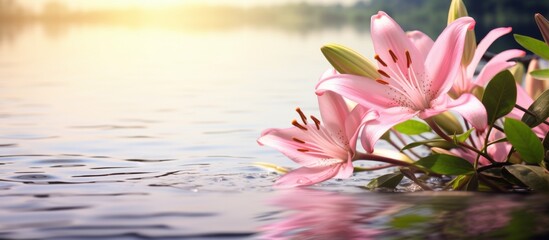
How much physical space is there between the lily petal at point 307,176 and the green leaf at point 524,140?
1.05ft

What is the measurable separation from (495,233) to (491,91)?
369 mm

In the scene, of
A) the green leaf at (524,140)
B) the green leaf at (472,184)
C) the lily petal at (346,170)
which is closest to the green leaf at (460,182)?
the green leaf at (472,184)

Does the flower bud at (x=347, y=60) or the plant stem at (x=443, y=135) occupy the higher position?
the flower bud at (x=347, y=60)

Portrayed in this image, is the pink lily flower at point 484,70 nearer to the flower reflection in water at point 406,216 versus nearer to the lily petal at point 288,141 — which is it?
the flower reflection in water at point 406,216

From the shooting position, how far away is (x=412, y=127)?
223 centimetres

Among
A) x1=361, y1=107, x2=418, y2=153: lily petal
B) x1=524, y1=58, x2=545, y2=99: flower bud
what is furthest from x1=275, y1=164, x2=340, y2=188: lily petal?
x1=524, y1=58, x2=545, y2=99: flower bud

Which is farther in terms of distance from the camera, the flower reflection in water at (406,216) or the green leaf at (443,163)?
the green leaf at (443,163)

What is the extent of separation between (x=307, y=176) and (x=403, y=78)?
26cm

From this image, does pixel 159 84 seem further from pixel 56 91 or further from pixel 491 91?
pixel 491 91

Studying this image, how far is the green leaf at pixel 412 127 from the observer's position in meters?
2.21

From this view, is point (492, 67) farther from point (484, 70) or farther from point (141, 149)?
point (141, 149)

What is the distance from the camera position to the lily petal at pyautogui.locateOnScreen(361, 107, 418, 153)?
1.70 m

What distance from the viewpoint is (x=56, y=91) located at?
5785 mm

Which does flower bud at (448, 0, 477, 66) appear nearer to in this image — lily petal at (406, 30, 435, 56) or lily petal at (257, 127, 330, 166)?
lily petal at (406, 30, 435, 56)
